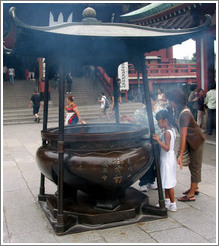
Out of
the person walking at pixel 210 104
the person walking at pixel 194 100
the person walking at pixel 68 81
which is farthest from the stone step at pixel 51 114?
the person walking at pixel 210 104

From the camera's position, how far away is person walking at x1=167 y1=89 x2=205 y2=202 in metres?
3.48

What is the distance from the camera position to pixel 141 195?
367 centimetres

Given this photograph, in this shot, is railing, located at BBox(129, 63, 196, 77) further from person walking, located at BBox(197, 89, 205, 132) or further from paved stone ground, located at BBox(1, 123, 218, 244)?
paved stone ground, located at BBox(1, 123, 218, 244)

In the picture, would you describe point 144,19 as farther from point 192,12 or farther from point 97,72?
point 97,72

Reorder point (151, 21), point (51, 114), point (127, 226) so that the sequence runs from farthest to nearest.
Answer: point (51, 114)
point (151, 21)
point (127, 226)

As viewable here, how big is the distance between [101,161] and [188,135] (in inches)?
52.9

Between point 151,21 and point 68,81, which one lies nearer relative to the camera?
point 151,21

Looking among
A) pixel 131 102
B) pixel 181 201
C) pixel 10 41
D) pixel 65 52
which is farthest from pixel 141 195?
pixel 10 41

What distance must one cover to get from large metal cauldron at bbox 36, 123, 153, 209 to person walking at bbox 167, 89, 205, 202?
51cm

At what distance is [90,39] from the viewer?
9.62 ft

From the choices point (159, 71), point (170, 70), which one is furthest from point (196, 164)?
point (170, 70)

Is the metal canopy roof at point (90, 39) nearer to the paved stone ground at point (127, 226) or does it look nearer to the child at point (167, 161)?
the child at point (167, 161)

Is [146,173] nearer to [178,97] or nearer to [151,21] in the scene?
[178,97]

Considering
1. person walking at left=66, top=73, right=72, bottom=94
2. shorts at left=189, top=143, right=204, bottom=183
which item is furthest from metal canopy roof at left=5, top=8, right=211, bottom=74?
person walking at left=66, top=73, right=72, bottom=94
